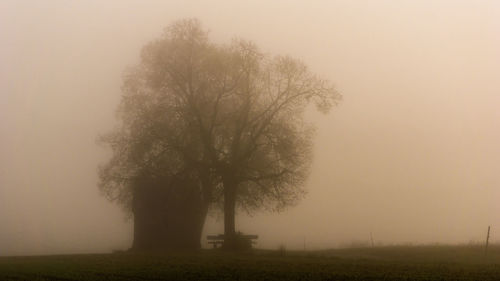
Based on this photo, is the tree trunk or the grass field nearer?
the grass field

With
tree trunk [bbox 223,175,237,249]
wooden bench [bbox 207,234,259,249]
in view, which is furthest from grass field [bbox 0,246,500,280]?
wooden bench [bbox 207,234,259,249]

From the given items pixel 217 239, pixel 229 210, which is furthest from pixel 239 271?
pixel 217 239

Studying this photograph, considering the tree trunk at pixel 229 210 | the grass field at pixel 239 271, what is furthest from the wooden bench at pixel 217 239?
the grass field at pixel 239 271

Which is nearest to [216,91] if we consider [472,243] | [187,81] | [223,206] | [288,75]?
[187,81]

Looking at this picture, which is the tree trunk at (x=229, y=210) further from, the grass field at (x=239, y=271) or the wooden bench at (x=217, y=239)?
the grass field at (x=239, y=271)

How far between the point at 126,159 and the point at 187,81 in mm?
6254

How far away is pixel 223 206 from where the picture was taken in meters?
47.3

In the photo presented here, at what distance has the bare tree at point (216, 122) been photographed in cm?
4462

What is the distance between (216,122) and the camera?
45188mm

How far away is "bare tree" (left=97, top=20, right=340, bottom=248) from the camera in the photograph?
4462cm

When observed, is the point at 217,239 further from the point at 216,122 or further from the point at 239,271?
the point at 239,271

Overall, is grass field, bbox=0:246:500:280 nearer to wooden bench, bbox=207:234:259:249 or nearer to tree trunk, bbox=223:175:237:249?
tree trunk, bbox=223:175:237:249

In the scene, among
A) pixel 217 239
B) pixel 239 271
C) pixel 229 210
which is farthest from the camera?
pixel 217 239

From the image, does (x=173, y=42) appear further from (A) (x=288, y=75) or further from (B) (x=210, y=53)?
(A) (x=288, y=75)
